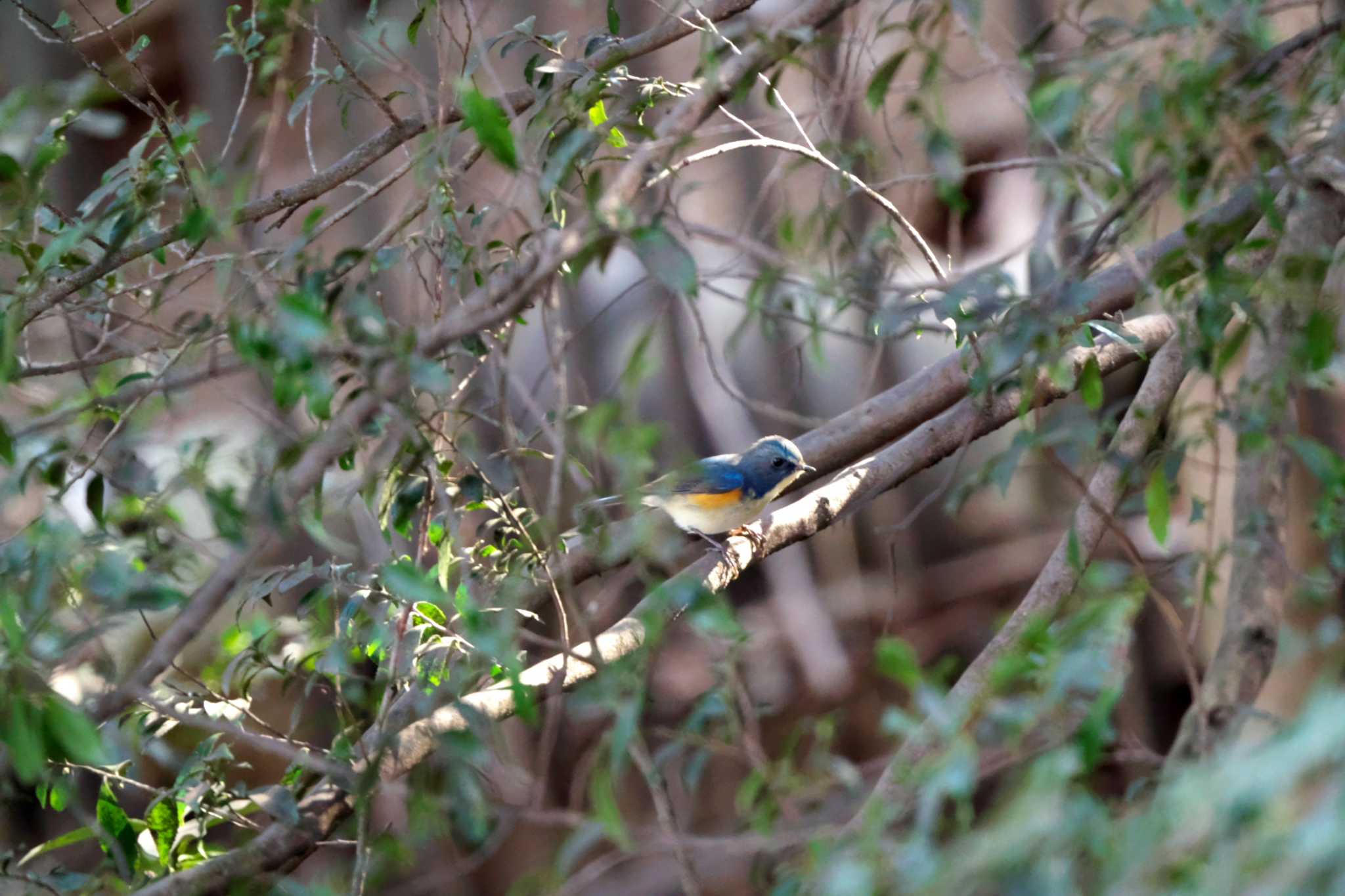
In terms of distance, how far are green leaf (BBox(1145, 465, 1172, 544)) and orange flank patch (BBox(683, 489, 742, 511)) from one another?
1.71m

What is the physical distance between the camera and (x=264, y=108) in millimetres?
6410

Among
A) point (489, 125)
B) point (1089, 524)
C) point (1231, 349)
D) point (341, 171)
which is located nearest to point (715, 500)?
point (1089, 524)

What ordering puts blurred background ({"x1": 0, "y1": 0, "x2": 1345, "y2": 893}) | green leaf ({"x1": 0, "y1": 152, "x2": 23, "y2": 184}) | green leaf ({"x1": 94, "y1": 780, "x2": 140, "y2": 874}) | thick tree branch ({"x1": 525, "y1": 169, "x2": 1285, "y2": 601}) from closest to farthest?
green leaf ({"x1": 0, "y1": 152, "x2": 23, "y2": 184}), green leaf ({"x1": 94, "y1": 780, "x2": 140, "y2": 874}), thick tree branch ({"x1": 525, "y1": 169, "x2": 1285, "y2": 601}), blurred background ({"x1": 0, "y1": 0, "x2": 1345, "y2": 893})

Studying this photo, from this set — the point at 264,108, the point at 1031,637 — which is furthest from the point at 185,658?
the point at 1031,637

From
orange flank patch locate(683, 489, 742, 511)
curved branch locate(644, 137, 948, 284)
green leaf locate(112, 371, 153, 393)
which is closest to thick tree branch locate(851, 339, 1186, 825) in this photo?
curved branch locate(644, 137, 948, 284)

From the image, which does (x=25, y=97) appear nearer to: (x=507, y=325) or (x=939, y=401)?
(x=507, y=325)

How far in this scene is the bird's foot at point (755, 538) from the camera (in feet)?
10.8

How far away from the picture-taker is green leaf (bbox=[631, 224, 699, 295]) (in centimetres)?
151

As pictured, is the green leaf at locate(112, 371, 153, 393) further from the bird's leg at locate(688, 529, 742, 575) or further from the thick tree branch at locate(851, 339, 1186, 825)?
the bird's leg at locate(688, 529, 742, 575)

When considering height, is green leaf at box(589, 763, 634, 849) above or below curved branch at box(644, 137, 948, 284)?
below

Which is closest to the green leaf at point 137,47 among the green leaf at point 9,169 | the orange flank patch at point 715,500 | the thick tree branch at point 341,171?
the thick tree branch at point 341,171

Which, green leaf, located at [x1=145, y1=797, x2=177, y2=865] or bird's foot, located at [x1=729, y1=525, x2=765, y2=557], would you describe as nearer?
green leaf, located at [x1=145, y1=797, x2=177, y2=865]

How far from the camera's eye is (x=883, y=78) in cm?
199

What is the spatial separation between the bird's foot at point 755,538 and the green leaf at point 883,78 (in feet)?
4.96
